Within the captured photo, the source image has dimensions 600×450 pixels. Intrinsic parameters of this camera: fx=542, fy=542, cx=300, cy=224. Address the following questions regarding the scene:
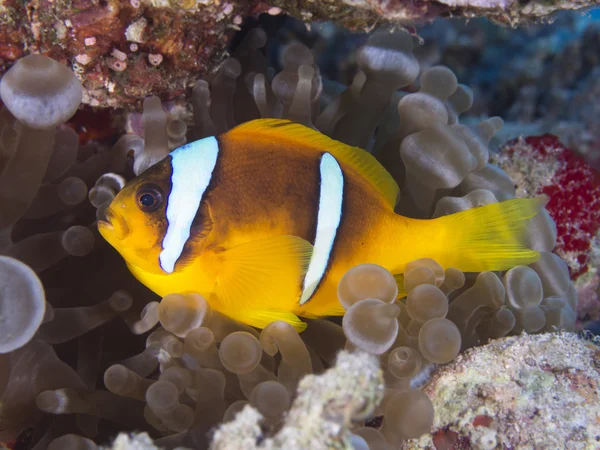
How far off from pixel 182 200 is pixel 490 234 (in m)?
0.67

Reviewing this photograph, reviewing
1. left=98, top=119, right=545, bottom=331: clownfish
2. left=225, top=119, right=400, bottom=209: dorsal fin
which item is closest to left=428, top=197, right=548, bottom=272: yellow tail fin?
left=98, top=119, right=545, bottom=331: clownfish

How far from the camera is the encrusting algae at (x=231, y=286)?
97cm

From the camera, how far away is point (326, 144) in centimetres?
125

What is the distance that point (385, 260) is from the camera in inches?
48.2

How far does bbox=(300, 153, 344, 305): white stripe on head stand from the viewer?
3.83ft

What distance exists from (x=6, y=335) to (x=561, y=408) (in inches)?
38.9

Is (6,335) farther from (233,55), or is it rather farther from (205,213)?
(233,55)

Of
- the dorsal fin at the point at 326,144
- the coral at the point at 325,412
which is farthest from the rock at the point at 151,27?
the coral at the point at 325,412

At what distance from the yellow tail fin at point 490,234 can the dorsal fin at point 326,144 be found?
16 cm

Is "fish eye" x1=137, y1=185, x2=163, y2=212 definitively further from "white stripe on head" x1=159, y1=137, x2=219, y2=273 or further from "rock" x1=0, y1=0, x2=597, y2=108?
"rock" x1=0, y1=0, x2=597, y2=108

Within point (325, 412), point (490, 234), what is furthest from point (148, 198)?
point (490, 234)

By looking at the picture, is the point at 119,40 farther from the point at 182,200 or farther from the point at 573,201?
the point at 573,201

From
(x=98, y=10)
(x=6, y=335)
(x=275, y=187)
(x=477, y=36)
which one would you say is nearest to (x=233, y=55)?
(x=98, y=10)

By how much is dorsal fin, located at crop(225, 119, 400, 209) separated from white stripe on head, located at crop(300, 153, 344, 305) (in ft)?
0.24
